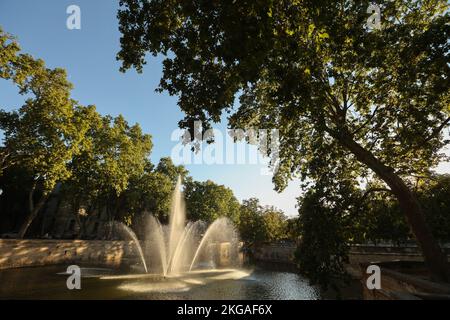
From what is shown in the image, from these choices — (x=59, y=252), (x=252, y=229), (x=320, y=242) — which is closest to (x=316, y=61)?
(x=320, y=242)

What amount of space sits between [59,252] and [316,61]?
1248 inches

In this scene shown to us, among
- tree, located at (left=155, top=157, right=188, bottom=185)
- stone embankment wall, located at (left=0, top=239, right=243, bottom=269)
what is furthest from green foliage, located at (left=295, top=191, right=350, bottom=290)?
tree, located at (left=155, top=157, right=188, bottom=185)

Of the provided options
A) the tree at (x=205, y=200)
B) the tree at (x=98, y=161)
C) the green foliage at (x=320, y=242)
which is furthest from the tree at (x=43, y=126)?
→ the tree at (x=205, y=200)

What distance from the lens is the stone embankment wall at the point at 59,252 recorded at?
81.2 ft

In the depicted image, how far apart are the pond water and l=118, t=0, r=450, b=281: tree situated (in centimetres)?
1064

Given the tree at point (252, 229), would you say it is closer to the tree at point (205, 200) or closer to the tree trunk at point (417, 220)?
the tree at point (205, 200)

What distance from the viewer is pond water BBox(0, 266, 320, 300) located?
15594 millimetres

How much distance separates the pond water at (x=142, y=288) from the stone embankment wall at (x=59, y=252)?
2.42m

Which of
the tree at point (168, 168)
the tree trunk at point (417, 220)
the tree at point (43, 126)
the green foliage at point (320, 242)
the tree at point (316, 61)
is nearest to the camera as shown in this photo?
the tree at point (316, 61)

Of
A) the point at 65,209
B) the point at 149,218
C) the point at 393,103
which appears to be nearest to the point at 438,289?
the point at 393,103

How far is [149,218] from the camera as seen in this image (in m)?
46.8

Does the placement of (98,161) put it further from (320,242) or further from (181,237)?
(320,242)

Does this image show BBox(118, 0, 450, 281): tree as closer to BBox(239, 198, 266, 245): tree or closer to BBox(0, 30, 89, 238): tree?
BBox(0, 30, 89, 238): tree

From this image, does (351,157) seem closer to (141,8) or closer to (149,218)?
(141,8)
